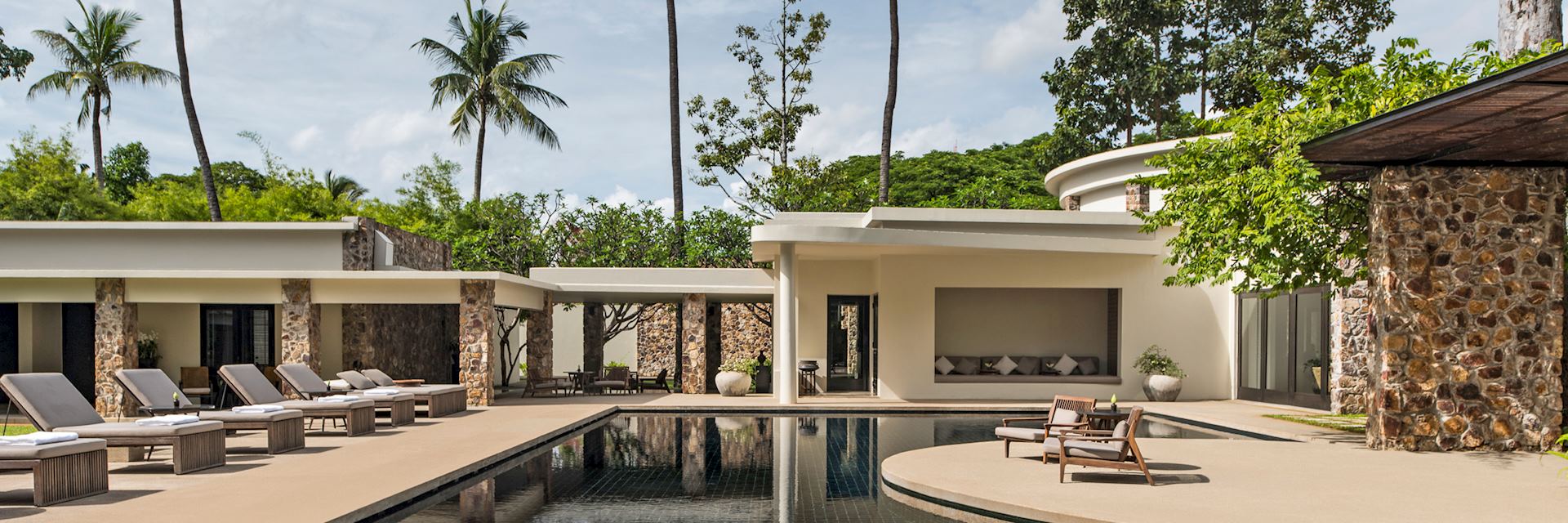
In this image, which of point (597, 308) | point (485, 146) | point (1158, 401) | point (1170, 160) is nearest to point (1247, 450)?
point (1170, 160)

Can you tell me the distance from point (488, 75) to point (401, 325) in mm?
12484

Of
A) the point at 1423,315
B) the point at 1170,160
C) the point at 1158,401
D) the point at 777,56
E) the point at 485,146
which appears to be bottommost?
the point at 1158,401

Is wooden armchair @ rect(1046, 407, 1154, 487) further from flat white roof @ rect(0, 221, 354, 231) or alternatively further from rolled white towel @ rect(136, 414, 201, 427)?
flat white roof @ rect(0, 221, 354, 231)

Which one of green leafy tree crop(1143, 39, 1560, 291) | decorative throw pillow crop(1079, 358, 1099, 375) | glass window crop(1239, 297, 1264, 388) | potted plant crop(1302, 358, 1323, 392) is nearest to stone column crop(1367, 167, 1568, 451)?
green leafy tree crop(1143, 39, 1560, 291)

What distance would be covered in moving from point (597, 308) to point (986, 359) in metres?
10.6

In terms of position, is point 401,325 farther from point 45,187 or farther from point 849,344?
point 45,187

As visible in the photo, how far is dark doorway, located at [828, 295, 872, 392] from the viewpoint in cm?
2134

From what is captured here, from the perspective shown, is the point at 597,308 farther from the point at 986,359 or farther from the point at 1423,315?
the point at 1423,315

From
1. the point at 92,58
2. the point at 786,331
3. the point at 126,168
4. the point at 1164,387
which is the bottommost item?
the point at 1164,387

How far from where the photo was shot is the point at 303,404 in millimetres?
13141

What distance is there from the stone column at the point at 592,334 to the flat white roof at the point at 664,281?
693 centimetres

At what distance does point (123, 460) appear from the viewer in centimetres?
1055

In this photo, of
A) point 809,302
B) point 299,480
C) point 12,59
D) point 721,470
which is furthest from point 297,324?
point 12,59

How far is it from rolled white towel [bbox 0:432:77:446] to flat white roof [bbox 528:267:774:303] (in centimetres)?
1191
